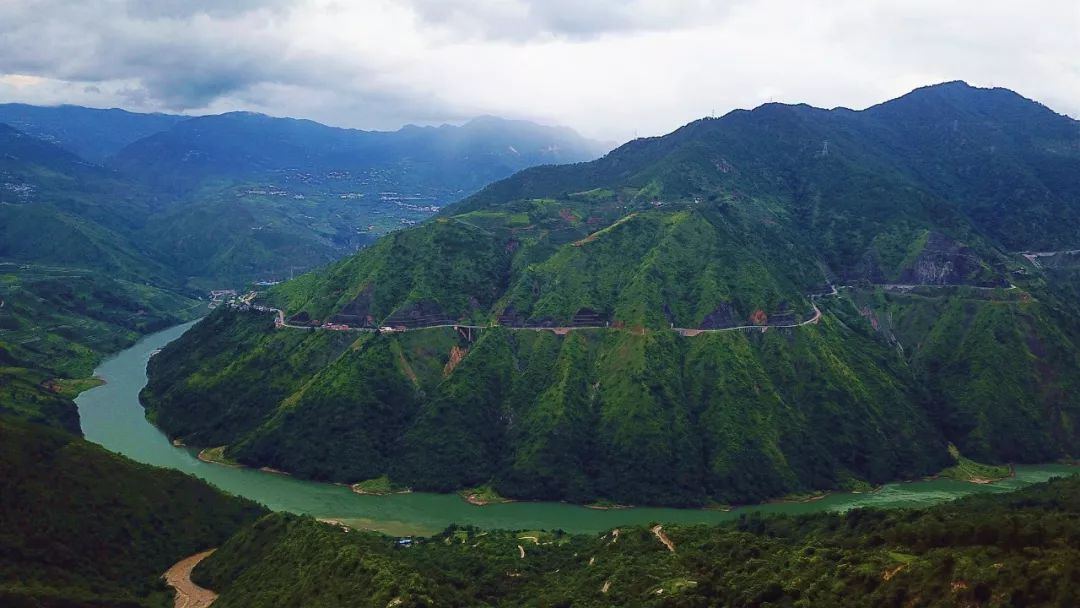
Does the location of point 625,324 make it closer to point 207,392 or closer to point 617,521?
point 617,521

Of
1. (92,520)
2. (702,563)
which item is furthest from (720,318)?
(92,520)

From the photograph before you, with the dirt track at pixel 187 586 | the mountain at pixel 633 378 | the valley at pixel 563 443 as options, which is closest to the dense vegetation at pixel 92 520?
the valley at pixel 563 443

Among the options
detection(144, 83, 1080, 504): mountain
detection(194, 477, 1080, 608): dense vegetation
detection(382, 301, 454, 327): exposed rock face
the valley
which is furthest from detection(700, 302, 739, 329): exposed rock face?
detection(194, 477, 1080, 608): dense vegetation

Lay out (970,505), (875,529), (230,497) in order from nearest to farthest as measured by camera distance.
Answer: (875,529)
(970,505)
(230,497)

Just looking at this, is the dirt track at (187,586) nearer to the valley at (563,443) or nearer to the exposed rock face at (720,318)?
the valley at (563,443)

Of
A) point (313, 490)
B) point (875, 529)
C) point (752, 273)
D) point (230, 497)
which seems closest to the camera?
point (875, 529)

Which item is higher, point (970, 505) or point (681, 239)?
point (681, 239)

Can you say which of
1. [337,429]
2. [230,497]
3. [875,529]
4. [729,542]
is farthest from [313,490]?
[875,529]

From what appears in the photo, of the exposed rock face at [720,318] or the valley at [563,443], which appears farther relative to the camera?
the exposed rock face at [720,318]
